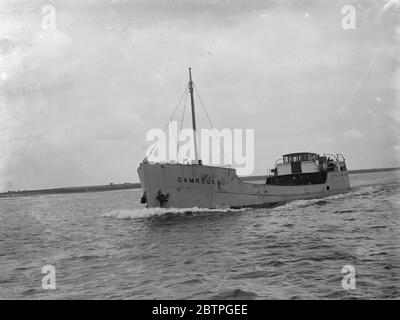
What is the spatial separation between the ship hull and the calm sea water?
3.46 meters

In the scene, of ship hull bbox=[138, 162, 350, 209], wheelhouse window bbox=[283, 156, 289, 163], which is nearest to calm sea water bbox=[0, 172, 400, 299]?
ship hull bbox=[138, 162, 350, 209]

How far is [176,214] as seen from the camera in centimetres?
2666

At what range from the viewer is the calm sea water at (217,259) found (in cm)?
965

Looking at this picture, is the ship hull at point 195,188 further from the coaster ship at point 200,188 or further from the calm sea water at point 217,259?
the calm sea water at point 217,259

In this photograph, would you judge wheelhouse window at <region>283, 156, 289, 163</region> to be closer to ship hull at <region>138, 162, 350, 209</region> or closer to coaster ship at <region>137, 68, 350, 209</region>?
coaster ship at <region>137, 68, 350, 209</region>

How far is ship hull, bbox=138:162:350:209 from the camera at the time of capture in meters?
26.7

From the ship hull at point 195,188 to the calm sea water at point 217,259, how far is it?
3456 millimetres

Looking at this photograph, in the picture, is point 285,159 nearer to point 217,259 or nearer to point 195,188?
point 195,188

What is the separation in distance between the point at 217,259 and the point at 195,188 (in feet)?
47.4

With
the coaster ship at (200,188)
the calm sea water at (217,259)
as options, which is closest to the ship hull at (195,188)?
the coaster ship at (200,188)

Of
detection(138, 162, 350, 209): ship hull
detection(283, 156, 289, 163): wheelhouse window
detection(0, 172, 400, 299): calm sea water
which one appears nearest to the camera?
detection(0, 172, 400, 299): calm sea water

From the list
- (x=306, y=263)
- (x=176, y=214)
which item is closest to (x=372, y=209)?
(x=176, y=214)
